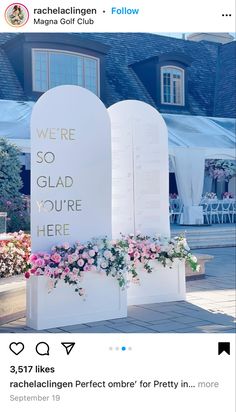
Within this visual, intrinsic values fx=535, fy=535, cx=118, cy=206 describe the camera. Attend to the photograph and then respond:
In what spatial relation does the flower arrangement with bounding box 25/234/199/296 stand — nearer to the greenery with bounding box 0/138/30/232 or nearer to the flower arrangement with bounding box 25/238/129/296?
the flower arrangement with bounding box 25/238/129/296

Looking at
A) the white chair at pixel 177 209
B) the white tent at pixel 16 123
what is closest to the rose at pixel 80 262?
the white tent at pixel 16 123

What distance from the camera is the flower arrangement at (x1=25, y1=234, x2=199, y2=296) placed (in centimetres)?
557

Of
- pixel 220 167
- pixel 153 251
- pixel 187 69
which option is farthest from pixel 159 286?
pixel 187 69

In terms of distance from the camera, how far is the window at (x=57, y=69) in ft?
53.0

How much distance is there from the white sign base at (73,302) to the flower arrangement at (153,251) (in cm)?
61

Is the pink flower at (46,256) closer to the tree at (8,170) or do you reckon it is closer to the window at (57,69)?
the tree at (8,170)

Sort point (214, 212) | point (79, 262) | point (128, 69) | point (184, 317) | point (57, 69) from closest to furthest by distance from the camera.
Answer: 1. point (79, 262)
2. point (184, 317)
3. point (57, 69)
4. point (214, 212)
5. point (128, 69)

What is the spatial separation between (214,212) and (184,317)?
35.6 ft

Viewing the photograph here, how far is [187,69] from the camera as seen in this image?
20.4 m

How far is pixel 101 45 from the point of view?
1703 centimetres

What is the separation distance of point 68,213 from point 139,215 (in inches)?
60.1
